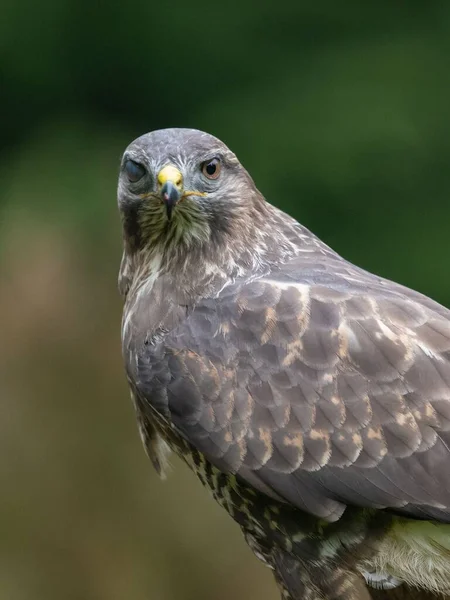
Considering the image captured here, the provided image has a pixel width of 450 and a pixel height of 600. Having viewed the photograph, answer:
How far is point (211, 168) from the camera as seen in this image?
2918 mm

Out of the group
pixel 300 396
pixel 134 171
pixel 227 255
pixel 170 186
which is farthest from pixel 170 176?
pixel 300 396

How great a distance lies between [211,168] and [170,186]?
0.64ft

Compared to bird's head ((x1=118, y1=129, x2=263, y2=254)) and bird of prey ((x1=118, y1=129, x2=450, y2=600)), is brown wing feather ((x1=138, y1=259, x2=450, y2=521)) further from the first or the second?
bird's head ((x1=118, y1=129, x2=263, y2=254))

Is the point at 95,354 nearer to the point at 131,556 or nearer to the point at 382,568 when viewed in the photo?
the point at 131,556

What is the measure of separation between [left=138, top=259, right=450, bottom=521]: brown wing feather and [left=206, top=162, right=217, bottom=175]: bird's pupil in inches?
15.2

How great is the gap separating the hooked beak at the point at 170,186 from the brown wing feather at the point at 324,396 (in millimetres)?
322

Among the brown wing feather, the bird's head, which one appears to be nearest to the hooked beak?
the bird's head

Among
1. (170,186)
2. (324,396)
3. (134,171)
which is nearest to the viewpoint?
(324,396)

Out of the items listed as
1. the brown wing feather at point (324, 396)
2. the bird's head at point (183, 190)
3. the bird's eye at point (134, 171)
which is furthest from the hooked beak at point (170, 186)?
the brown wing feather at point (324, 396)

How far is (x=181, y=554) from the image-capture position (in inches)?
189

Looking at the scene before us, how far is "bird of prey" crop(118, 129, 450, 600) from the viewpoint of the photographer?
2619mm

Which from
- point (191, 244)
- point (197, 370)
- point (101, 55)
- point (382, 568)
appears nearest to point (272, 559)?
point (382, 568)

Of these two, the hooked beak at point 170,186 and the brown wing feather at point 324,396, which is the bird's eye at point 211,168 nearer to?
the hooked beak at point 170,186

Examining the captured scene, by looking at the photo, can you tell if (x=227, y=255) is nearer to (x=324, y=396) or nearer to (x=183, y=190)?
(x=183, y=190)
